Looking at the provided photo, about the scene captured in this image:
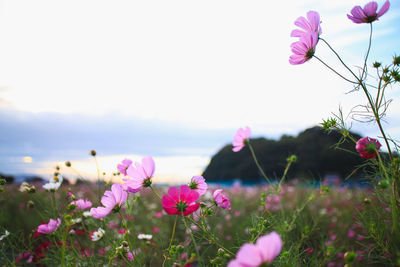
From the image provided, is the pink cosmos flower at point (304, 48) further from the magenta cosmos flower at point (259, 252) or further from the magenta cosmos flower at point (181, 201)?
the magenta cosmos flower at point (259, 252)

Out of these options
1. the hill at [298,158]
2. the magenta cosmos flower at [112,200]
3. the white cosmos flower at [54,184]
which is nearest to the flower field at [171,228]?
the white cosmos flower at [54,184]

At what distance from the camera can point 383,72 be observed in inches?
44.6

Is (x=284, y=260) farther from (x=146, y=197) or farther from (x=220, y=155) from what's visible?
(x=220, y=155)

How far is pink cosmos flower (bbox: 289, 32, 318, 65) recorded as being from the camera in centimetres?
106

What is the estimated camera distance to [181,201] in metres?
0.92

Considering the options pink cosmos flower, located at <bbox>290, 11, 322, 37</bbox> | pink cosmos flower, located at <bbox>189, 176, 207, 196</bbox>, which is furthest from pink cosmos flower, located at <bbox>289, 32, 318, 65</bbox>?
pink cosmos flower, located at <bbox>189, 176, 207, 196</bbox>

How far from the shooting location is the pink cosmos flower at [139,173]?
0.96 m

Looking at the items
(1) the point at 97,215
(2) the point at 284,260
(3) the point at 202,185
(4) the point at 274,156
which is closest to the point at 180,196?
(3) the point at 202,185

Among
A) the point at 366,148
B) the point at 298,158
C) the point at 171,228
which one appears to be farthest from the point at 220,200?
the point at 298,158

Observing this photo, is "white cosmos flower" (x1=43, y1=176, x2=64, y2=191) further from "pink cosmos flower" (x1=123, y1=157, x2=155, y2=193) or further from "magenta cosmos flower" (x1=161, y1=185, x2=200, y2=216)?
"magenta cosmos flower" (x1=161, y1=185, x2=200, y2=216)

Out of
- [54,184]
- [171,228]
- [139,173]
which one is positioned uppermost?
[139,173]

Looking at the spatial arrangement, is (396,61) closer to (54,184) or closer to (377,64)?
(377,64)

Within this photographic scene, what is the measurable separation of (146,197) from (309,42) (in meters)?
4.04

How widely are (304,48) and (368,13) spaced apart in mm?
248
